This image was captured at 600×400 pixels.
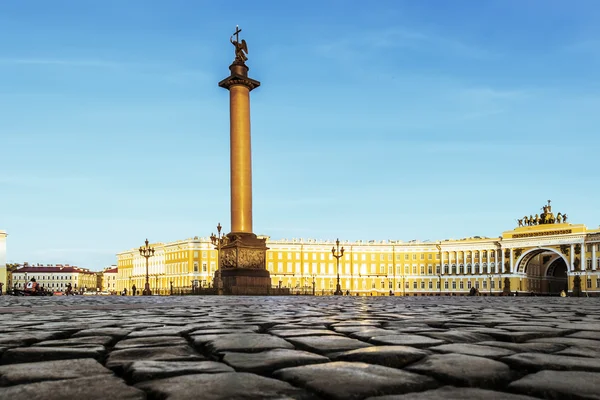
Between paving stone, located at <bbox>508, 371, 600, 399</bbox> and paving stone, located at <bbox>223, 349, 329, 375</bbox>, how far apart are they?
100 centimetres

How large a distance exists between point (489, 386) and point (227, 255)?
30123 mm

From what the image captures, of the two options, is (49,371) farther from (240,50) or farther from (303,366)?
(240,50)

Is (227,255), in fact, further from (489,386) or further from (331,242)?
(331,242)

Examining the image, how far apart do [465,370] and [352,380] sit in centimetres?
55

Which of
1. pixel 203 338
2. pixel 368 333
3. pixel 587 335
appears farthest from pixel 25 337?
pixel 587 335

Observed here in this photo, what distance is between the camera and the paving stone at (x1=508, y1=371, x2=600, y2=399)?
2.16 metres

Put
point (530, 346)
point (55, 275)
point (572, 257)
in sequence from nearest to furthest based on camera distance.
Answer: point (530, 346)
point (572, 257)
point (55, 275)

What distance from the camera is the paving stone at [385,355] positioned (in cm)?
302

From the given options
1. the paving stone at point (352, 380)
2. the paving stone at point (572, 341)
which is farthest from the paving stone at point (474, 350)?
the paving stone at point (352, 380)

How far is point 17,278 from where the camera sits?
174750 mm

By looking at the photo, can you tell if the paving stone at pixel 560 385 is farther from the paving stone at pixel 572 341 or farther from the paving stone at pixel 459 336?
the paving stone at pixel 459 336

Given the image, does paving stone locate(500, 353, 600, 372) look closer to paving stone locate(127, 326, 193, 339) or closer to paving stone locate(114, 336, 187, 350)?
paving stone locate(114, 336, 187, 350)

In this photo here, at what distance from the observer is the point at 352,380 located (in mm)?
2428

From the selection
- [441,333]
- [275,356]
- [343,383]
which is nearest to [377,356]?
[275,356]
